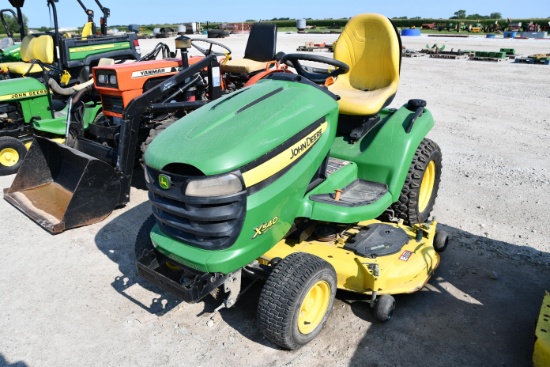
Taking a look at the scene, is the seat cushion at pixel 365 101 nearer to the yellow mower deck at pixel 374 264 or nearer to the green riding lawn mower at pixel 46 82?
the yellow mower deck at pixel 374 264

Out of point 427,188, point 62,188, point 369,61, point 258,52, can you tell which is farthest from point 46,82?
point 427,188

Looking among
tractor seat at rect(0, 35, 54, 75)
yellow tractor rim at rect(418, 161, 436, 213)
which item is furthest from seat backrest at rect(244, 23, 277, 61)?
yellow tractor rim at rect(418, 161, 436, 213)

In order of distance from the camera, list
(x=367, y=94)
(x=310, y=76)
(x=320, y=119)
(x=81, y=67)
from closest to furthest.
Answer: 1. (x=320, y=119)
2. (x=367, y=94)
3. (x=310, y=76)
4. (x=81, y=67)

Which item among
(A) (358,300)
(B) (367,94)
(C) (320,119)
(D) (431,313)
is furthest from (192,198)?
(B) (367,94)

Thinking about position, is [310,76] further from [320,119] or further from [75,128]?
[75,128]

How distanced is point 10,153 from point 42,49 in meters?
2.66

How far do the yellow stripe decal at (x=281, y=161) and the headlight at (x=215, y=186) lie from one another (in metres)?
0.07

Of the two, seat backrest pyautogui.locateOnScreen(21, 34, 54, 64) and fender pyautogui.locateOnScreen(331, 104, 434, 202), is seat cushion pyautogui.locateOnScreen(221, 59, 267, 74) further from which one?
fender pyautogui.locateOnScreen(331, 104, 434, 202)

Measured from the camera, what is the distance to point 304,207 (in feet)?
9.18

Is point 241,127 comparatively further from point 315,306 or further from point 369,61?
point 369,61

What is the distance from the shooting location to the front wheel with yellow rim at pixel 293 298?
2.46 m

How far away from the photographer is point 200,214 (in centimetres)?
236

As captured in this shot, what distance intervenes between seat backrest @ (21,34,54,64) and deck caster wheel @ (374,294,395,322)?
271 inches

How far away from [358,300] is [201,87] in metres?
3.21
